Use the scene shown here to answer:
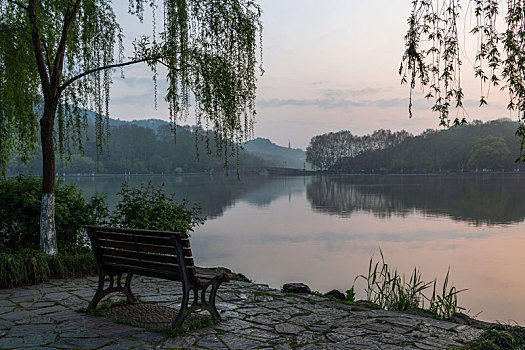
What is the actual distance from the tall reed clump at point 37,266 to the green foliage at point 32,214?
719 millimetres

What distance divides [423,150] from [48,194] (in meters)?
122

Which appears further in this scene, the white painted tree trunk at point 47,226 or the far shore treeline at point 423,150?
the far shore treeline at point 423,150

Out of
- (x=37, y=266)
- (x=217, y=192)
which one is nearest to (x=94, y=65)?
(x=37, y=266)

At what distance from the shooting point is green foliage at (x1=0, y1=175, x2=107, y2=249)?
7727mm

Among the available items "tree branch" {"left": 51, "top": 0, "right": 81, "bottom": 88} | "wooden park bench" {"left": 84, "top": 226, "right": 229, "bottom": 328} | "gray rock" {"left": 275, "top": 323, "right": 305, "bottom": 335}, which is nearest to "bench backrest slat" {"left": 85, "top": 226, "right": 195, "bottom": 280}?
"wooden park bench" {"left": 84, "top": 226, "right": 229, "bottom": 328}

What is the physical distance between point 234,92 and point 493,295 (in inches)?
380

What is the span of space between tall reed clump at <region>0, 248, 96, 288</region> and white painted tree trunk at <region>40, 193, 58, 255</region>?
17 centimetres

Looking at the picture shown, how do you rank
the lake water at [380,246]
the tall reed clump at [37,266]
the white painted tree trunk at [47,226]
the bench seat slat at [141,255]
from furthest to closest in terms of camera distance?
the lake water at [380,246], the white painted tree trunk at [47,226], the tall reed clump at [37,266], the bench seat slat at [141,255]

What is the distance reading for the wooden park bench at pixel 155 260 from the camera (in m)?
4.26

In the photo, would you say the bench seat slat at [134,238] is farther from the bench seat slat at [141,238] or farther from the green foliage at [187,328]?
the green foliage at [187,328]

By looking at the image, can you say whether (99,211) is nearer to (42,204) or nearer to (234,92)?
(42,204)

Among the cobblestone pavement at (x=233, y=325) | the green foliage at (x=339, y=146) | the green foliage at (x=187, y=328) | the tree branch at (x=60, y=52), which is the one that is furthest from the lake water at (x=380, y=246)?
the green foliage at (x=339, y=146)

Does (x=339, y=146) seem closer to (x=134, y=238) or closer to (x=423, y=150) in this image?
(x=423, y=150)

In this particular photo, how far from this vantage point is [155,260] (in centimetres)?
460
